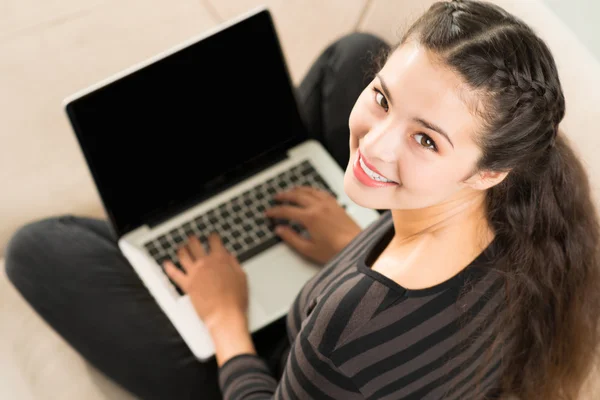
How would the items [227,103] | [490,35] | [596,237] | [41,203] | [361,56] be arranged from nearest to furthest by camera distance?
[490,35], [596,237], [227,103], [361,56], [41,203]

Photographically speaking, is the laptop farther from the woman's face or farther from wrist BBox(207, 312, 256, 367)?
the woman's face

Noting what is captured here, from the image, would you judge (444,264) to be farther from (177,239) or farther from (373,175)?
(177,239)

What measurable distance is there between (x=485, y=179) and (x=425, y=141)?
0.30 feet

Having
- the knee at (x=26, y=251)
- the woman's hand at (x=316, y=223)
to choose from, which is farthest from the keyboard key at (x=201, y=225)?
the knee at (x=26, y=251)

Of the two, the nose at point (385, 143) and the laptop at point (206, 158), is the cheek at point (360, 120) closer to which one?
the nose at point (385, 143)

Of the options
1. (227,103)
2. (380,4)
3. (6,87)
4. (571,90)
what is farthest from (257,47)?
(6,87)

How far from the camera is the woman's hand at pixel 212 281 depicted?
118 centimetres

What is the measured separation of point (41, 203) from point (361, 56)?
2.49 feet

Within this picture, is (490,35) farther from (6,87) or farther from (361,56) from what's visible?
(6,87)

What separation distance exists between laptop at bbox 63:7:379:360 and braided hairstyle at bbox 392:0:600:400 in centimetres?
41

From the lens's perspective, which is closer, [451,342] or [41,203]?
[451,342]

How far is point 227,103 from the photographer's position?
3.98 feet

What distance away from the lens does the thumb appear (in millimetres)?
1238

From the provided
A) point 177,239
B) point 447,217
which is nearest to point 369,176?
point 447,217
